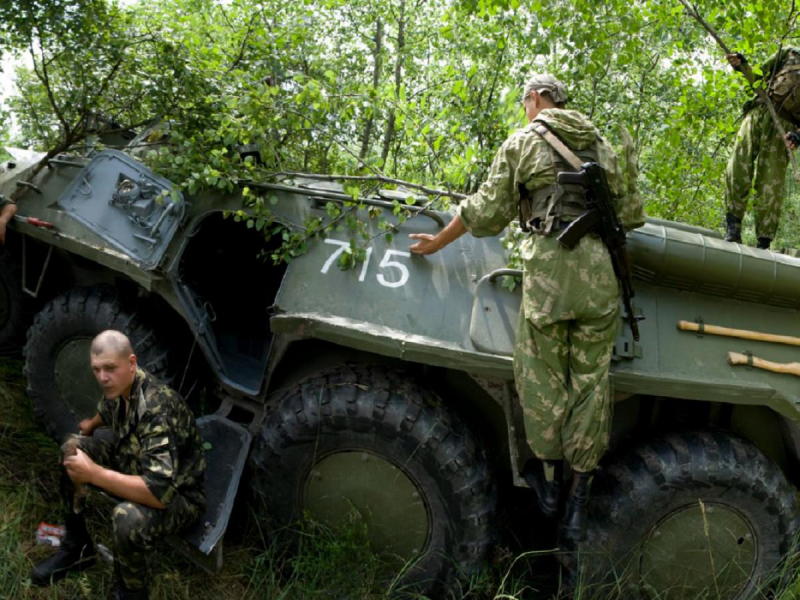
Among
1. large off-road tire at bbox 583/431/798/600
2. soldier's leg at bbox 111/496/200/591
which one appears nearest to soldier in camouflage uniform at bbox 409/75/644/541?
large off-road tire at bbox 583/431/798/600

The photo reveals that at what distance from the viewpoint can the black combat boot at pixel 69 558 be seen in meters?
3.15

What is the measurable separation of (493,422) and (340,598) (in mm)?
1047

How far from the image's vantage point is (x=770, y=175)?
4.56 m

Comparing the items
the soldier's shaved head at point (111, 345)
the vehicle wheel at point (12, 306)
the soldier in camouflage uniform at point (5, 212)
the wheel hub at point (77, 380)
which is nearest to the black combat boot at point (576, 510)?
the soldier's shaved head at point (111, 345)

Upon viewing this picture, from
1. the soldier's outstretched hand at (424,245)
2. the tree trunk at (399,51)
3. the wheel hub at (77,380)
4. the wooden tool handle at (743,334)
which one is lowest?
the wheel hub at (77,380)

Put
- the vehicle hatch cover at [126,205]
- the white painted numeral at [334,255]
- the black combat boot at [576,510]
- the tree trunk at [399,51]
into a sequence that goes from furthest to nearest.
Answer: the tree trunk at [399,51]
the vehicle hatch cover at [126,205]
the white painted numeral at [334,255]
the black combat boot at [576,510]

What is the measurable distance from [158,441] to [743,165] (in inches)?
148

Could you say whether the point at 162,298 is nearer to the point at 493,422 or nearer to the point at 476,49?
the point at 493,422

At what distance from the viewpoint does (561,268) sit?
2949 mm

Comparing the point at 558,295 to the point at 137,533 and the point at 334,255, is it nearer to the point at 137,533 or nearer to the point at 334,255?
the point at 334,255

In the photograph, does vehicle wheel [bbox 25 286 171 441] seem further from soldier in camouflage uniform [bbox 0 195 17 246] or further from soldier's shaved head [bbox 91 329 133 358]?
soldier's shaved head [bbox 91 329 133 358]

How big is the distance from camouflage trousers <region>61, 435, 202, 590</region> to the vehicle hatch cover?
3.57ft

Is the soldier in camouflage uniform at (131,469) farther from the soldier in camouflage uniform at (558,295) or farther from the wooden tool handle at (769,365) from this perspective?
the wooden tool handle at (769,365)

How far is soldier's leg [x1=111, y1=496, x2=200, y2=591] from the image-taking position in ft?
9.38
